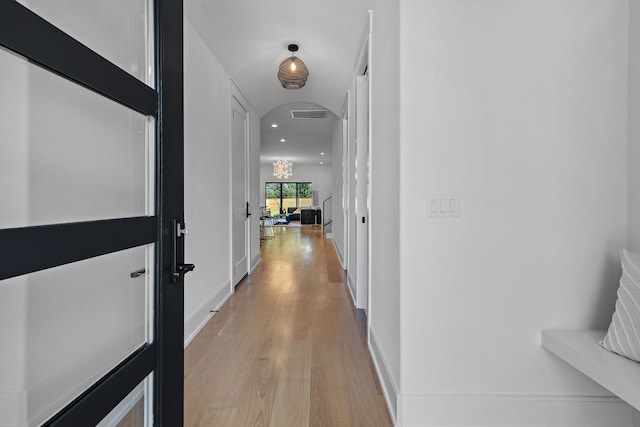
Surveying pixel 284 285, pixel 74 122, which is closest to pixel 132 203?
pixel 74 122

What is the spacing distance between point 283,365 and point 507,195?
1.68 meters

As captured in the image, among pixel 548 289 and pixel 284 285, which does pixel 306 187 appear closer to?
pixel 284 285

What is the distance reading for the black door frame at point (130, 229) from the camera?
A: 0.63 metres

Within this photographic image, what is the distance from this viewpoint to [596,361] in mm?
1308

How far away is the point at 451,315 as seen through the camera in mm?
1582

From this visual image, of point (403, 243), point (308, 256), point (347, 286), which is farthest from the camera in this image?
point (308, 256)

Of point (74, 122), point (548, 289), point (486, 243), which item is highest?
point (74, 122)

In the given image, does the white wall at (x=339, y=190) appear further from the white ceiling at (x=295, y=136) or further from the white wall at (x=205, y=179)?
the white wall at (x=205, y=179)

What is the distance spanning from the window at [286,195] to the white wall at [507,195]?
1462 cm

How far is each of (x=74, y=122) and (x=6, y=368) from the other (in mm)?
547

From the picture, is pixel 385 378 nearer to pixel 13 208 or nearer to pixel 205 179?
pixel 13 208

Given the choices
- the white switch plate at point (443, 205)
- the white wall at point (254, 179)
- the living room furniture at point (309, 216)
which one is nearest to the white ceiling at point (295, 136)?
the white wall at point (254, 179)

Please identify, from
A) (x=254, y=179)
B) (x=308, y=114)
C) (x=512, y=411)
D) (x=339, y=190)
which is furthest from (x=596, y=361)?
(x=308, y=114)

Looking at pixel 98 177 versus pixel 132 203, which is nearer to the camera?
pixel 98 177
